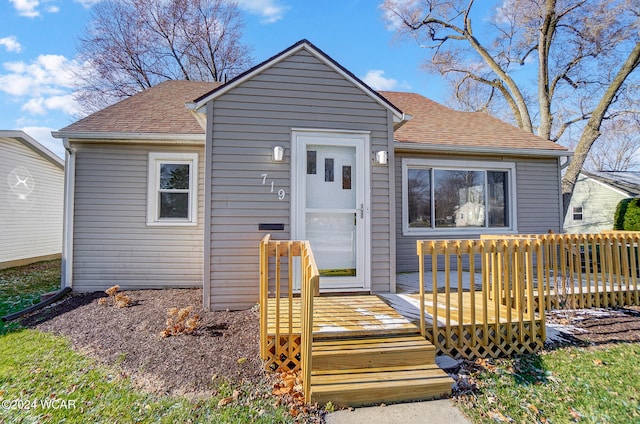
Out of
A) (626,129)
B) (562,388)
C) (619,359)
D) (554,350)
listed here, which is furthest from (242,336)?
(626,129)

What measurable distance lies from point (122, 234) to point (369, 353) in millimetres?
5376

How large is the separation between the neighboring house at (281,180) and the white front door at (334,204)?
21 millimetres

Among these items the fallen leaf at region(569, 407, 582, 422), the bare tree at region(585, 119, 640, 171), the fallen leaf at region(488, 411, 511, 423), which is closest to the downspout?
the fallen leaf at region(488, 411, 511, 423)

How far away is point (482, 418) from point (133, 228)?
622 centimetres

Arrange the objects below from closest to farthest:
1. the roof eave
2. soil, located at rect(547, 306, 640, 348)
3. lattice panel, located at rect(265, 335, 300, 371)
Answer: lattice panel, located at rect(265, 335, 300, 371) → soil, located at rect(547, 306, 640, 348) → the roof eave

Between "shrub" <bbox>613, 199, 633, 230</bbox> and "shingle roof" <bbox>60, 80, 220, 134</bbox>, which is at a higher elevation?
"shingle roof" <bbox>60, 80, 220, 134</bbox>

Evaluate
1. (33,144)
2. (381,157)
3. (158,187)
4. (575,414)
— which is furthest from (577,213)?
(33,144)

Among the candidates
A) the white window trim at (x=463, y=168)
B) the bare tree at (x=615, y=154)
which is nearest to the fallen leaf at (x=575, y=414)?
the white window trim at (x=463, y=168)

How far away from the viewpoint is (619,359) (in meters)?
3.33

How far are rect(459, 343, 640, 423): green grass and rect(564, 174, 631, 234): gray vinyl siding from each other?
49.3 feet

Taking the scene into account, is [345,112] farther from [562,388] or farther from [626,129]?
[626,129]

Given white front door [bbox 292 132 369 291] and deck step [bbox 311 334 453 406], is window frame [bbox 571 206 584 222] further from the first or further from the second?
deck step [bbox 311 334 453 406]

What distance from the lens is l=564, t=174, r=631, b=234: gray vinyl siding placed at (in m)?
14.6

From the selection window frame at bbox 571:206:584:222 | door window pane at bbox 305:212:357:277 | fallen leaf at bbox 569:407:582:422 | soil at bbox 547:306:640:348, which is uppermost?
window frame at bbox 571:206:584:222
